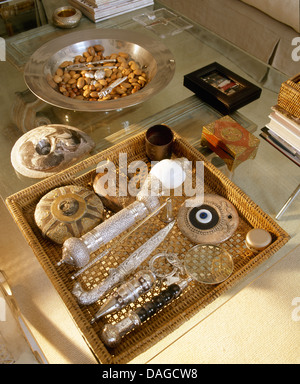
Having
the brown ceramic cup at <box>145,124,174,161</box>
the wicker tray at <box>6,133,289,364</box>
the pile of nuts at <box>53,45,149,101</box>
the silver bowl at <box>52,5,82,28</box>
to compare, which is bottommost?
the wicker tray at <box>6,133,289,364</box>

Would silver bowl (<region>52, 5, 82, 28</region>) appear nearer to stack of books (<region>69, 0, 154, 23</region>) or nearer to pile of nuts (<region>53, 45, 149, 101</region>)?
stack of books (<region>69, 0, 154, 23</region>)

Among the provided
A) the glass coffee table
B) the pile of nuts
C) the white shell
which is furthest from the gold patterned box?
the pile of nuts

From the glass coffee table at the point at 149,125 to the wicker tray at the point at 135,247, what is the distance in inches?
2.6

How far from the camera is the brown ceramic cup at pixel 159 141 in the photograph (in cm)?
86

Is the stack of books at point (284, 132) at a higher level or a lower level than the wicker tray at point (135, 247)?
higher

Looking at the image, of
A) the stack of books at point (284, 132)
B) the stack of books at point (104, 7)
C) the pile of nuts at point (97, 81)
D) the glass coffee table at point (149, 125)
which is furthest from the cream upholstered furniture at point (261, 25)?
the stack of books at point (284, 132)

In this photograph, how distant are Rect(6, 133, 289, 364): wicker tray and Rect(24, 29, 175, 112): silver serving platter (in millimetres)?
156

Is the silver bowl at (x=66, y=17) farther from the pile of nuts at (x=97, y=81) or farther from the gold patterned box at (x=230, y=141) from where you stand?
the gold patterned box at (x=230, y=141)

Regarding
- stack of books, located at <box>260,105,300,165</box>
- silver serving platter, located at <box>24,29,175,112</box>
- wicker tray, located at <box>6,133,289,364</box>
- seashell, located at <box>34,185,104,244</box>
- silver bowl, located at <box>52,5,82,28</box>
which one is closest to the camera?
wicker tray, located at <box>6,133,289,364</box>

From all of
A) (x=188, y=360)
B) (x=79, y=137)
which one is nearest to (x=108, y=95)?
(x=79, y=137)

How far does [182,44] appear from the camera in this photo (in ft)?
4.15

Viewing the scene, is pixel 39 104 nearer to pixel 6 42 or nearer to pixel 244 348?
pixel 6 42

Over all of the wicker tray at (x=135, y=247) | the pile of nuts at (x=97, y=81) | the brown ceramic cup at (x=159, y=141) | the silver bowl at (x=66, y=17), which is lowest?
the wicker tray at (x=135, y=247)

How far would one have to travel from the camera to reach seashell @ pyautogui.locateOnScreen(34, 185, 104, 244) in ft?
2.37
